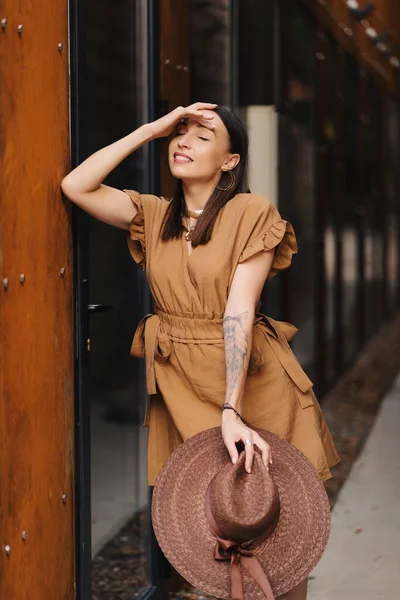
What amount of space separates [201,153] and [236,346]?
0.57 m

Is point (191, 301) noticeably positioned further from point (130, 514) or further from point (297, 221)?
point (297, 221)

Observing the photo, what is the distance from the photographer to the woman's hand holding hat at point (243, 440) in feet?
10.4

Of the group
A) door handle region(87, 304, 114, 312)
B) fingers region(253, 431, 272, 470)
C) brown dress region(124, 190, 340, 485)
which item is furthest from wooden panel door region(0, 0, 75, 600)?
fingers region(253, 431, 272, 470)

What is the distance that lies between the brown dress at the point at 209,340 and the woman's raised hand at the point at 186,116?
0.78 feet

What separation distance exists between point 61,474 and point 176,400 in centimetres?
39

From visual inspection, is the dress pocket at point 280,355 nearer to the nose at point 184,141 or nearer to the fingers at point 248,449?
the fingers at point 248,449

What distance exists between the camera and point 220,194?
352 cm

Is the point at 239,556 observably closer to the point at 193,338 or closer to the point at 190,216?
the point at 193,338

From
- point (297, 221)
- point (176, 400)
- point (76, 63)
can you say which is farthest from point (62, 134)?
point (297, 221)

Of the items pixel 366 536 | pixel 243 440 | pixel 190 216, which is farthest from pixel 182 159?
pixel 366 536

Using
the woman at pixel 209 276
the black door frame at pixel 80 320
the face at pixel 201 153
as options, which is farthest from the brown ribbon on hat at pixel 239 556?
the face at pixel 201 153

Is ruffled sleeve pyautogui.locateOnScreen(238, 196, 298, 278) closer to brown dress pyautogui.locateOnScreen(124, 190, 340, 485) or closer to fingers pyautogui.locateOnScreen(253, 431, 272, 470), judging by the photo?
brown dress pyautogui.locateOnScreen(124, 190, 340, 485)

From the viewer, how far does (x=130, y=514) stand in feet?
15.1

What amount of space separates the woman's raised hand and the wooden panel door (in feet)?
0.90
